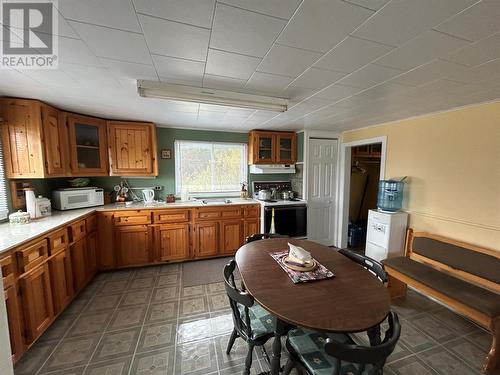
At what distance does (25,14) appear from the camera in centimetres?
102

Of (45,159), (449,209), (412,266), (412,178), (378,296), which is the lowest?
(412,266)

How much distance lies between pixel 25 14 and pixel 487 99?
3.58 metres

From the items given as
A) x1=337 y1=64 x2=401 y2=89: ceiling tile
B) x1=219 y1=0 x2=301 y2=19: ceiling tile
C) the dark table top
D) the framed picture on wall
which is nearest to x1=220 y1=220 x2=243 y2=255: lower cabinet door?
the framed picture on wall

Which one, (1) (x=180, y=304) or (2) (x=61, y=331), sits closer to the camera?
(2) (x=61, y=331)

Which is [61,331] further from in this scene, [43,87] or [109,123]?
[109,123]

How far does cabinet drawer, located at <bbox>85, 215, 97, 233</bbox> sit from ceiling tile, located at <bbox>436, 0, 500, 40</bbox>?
145 inches

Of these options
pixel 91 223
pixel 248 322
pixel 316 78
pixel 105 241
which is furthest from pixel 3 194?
pixel 316 78

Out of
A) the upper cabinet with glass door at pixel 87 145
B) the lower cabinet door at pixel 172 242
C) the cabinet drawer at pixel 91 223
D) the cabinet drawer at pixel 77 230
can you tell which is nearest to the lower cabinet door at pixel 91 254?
the cabinet drawer at pixel 91 223

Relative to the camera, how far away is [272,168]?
3979mm

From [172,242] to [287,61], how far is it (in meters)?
2.90

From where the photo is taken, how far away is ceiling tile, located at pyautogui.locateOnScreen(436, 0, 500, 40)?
0.91 meters

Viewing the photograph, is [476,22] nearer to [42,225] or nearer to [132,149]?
[42,225]

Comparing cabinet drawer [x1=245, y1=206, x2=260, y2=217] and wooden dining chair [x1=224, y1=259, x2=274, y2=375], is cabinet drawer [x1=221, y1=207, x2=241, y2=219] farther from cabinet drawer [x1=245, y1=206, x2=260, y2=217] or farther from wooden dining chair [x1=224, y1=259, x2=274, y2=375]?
wooden dining chair [x1=224, y1=259, x2=274, y2=375]

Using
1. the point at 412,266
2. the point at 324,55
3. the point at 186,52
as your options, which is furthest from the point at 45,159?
the point at 412,266
